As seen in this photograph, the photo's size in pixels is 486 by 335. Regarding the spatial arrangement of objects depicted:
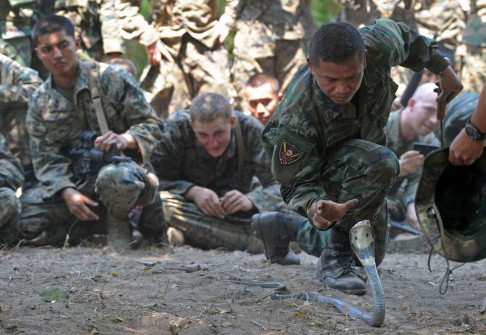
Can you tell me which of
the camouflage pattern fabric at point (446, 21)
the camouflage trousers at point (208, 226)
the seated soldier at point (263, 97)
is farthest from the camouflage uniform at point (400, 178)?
the camouflage pattern fabric at point (446, 21)

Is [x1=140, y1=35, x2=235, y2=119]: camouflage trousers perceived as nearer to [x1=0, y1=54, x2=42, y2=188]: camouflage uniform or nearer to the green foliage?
[x1=0, y1=54, x2=42, y2=188]: camouflage uniform

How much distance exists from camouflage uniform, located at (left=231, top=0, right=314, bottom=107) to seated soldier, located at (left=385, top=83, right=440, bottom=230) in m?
1.90

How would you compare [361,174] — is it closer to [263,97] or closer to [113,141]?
[113,141]

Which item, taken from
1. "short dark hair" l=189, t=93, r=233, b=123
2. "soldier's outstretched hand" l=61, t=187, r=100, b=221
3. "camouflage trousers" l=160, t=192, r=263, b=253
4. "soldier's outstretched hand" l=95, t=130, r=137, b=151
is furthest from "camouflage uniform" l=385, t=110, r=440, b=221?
"soldier's outstretched hand" l=61, t=187, r=100, b=221

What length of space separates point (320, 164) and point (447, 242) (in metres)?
0.69

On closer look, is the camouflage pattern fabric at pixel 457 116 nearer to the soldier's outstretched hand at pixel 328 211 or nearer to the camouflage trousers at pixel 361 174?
the camouflage trousers at pixel 361 174

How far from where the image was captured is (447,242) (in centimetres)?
406

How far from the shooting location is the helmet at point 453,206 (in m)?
4.04

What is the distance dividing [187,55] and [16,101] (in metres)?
1.99

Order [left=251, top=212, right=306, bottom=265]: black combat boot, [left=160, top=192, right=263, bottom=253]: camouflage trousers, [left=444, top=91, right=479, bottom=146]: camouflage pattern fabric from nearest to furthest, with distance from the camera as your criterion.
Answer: [left=251, top=212, right=306, bottom=265]: black combat boot
[left=160, top=192, right=263, bottom=253]: camouflage trousers
[left=444, top=91, right=479, bottom=146]: camouflage pattern fabric

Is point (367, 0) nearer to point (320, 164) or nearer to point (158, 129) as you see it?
point (158, 129)

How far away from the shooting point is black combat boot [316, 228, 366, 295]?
4145 millimetres

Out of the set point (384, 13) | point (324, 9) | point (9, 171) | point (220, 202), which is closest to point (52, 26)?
point (9, 171)

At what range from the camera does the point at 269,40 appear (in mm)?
8969
